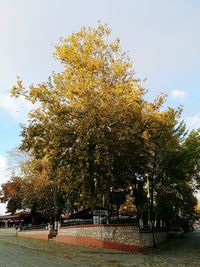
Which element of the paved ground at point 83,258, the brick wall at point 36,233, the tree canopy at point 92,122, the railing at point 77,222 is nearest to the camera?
the paved ground at point 83,258

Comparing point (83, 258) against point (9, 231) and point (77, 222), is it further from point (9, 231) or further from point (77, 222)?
point (9, 231)

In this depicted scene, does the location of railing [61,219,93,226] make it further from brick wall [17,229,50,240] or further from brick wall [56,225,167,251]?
brick wall [17,229,50,240]

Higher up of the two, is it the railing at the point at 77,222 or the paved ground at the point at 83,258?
the railing at the point at 77,222

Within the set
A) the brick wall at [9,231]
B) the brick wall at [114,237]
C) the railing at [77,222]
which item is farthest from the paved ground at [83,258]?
the brick wall at [9,231]

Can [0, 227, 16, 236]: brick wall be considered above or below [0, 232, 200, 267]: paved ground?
above

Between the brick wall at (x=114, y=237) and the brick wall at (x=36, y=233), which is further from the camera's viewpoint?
the brick wall at (x=36, y=233)

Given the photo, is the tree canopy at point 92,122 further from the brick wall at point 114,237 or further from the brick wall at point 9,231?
the brick wall at point 9,231

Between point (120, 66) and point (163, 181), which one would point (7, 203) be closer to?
point (163, 181)

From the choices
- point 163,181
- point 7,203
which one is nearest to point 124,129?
point 163,181

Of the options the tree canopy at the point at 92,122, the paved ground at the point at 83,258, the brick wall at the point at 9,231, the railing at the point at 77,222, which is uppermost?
the tree canopy at the point at 92,122

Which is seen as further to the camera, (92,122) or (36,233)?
(36,233)

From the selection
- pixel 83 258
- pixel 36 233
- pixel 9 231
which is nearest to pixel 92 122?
pixel 83 258

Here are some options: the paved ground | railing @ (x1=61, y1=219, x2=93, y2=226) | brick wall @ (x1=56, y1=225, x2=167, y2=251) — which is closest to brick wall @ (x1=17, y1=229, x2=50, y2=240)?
railing @ (x1=61, y1=219, x2=93, y2=226)

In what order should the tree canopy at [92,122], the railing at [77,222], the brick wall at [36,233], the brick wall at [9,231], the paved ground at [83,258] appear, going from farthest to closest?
the brick wall at [9,231], the brick wall at [36,233], the railing at [77,222], the tree canopy at [92,122], the paved ground at [83,258]
